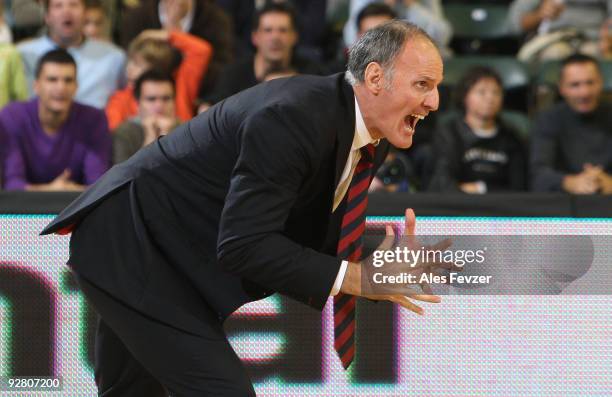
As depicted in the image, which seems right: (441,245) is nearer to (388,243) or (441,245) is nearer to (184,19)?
(388,243)

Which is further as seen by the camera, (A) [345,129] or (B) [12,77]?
(B) [12,77]

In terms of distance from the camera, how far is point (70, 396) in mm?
3791

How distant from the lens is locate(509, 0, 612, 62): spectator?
7566 mm

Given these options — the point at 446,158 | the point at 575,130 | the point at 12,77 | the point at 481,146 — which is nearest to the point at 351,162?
the point at 446,158

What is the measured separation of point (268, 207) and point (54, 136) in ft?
11.1

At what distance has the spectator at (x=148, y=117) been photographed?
573 cm

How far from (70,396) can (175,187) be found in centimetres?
135

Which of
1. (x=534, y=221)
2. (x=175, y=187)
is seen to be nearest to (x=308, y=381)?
(x=534, y=221)

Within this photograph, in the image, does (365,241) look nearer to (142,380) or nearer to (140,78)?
(142,380)

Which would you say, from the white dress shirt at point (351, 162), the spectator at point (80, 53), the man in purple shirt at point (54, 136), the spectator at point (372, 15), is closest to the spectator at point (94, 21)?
the spectator at point (80, 53)

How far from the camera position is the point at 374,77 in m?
2.68

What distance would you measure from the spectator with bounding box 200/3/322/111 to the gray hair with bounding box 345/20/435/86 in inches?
143

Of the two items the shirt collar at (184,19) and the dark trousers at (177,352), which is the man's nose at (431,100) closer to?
the dark trousers at (177,352)

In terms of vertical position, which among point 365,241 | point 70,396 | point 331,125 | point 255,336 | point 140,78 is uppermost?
point 140,78
